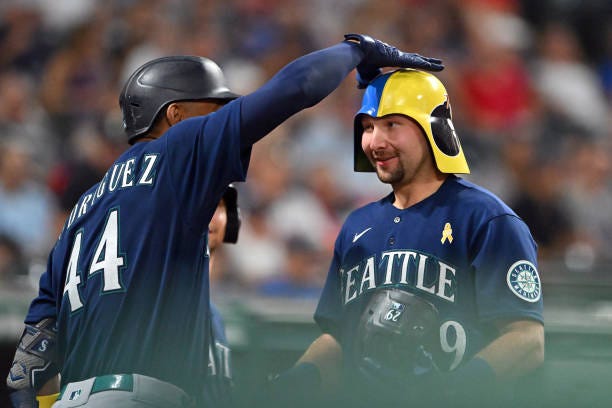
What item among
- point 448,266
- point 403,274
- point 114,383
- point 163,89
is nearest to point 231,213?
point 163,89

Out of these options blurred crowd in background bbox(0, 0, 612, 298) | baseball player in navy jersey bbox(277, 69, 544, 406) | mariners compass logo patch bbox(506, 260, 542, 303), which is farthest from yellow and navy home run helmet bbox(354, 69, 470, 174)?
blurred crowd in background bbox(0, 0, 612, 298)

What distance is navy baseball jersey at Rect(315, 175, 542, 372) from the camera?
2857 millimetres

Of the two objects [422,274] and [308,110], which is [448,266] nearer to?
[422,274]

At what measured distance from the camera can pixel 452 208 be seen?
9.96ft

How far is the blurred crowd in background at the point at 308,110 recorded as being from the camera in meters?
6.66

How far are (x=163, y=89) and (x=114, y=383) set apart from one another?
3.04 ft

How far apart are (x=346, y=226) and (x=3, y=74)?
509 cm

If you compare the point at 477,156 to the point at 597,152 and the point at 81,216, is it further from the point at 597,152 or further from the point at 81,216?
the point at 81,216

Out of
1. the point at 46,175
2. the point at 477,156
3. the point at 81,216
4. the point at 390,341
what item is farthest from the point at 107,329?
the point at 477,156

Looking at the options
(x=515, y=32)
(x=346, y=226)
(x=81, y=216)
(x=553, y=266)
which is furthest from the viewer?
(x=515, y=32)

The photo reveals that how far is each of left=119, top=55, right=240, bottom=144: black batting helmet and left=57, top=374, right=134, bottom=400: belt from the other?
2.58 ft

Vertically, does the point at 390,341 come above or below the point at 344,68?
below

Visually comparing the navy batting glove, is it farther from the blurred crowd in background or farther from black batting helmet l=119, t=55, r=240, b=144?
the blurred crowd in background

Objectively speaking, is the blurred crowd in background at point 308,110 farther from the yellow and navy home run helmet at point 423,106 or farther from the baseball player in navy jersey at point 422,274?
the yellow and navy home run helmet at point 423,106
